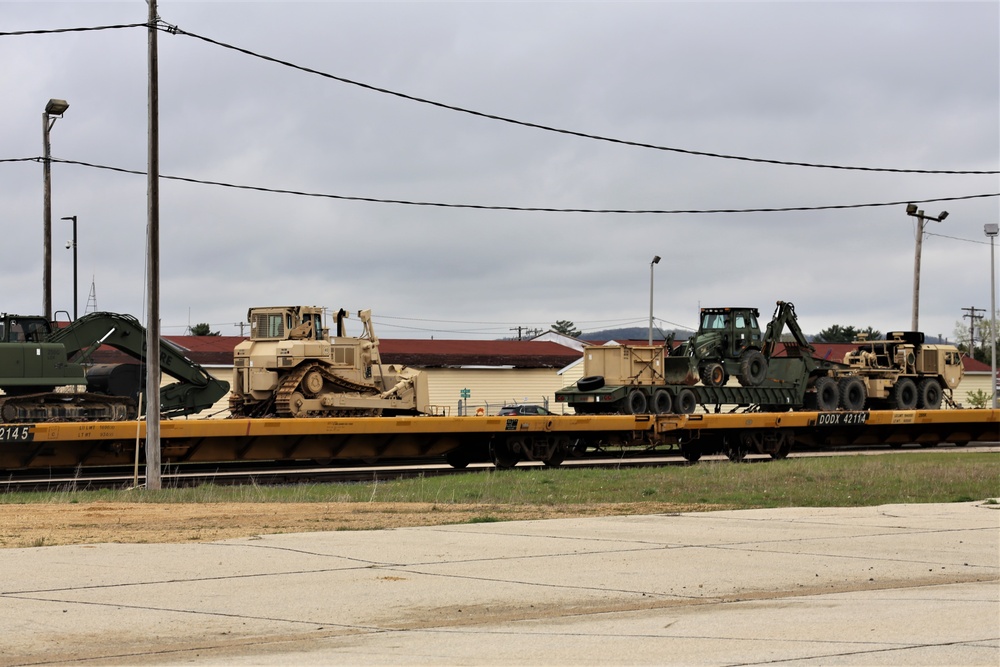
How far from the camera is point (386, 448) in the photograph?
27281mm

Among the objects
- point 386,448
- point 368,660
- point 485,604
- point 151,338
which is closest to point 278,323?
point 386,448

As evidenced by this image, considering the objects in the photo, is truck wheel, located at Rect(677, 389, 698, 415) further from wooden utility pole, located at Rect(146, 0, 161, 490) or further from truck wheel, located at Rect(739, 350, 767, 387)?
wooden utility pole, located at Rect(146, 0, 161, 490)

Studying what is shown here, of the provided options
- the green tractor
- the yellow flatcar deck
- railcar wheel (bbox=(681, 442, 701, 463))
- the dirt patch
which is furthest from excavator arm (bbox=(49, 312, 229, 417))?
the green tractor

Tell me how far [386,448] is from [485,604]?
17.4 meters

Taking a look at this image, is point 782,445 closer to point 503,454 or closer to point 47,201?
point 503,454

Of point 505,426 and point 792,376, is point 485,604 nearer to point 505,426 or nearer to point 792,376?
point 505,426

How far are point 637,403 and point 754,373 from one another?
416 cm

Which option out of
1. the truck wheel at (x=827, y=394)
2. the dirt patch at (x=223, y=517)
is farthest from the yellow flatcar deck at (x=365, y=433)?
the dirt patch at (x=223, y=517)

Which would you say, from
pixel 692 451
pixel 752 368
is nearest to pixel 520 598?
pixel 692 451

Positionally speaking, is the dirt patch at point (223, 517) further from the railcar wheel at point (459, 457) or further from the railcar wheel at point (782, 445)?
the railcar wheel at point (782, 445)

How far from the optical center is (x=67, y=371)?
86.6 feet

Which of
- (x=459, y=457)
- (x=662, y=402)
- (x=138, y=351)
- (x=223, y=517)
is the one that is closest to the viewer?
(x=223, y=517)

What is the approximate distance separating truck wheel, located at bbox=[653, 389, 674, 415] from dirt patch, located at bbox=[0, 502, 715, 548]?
13.3m

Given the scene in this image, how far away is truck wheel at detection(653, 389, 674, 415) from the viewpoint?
3148 cm
